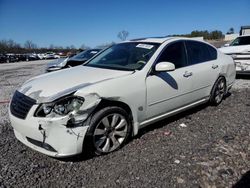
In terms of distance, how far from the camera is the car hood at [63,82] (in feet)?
11.2

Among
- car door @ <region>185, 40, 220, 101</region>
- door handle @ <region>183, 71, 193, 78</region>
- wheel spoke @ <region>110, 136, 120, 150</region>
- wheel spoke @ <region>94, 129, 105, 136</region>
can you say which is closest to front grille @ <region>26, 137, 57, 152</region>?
wheel spoke @ <region>94, 129, 105, 136</region>

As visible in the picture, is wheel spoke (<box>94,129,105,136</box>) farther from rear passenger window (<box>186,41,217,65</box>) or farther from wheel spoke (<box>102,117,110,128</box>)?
rear passenger window (<box>186,41,217,65</box>)

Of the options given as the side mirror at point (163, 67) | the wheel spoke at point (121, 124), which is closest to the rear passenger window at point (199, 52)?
the side mirror at point (163, 67)

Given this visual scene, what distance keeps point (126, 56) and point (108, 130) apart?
1.54m

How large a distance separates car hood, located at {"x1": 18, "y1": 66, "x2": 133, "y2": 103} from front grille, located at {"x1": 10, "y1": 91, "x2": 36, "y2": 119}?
0.20 ft

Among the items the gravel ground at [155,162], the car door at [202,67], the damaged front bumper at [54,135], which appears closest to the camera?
the gravel ground at [155,162]

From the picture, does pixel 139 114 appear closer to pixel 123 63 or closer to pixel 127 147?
pixel 127 147

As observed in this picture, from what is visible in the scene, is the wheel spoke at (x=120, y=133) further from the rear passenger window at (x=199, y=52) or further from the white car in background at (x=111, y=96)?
the rear passenger window at (x=199, y=52)

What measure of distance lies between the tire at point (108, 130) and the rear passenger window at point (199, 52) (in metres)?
1.94

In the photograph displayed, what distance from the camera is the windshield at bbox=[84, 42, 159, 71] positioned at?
14.2 ft

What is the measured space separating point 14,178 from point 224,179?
2.47 meters

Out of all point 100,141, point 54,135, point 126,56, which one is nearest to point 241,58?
point 126,56

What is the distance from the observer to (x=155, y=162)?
3.52 meters

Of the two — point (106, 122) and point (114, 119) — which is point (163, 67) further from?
point (106, 122)
